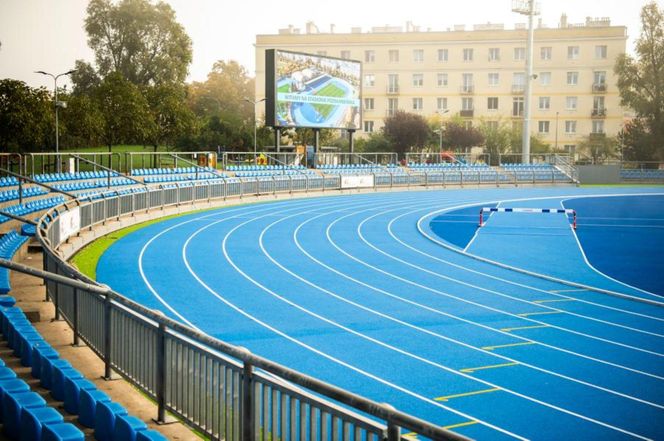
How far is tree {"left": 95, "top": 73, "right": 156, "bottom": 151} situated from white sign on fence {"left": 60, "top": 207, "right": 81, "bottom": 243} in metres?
27.5

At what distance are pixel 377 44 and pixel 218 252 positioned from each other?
209 feet

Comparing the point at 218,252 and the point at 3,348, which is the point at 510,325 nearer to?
the point at 3,348

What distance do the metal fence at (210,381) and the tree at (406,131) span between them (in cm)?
6059

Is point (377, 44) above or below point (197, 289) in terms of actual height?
above

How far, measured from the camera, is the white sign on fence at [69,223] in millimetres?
18547

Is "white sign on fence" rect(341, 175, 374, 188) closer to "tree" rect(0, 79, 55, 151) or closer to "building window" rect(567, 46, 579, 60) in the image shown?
"tree" rect(0, 79, 55, 151)

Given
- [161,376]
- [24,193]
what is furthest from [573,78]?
[161,376]

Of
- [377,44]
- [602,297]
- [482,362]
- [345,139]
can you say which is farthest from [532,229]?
[377,44]

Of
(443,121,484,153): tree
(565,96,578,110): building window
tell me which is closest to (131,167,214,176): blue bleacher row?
(443,121,484,153): tree

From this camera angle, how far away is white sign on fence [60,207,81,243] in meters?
18.5

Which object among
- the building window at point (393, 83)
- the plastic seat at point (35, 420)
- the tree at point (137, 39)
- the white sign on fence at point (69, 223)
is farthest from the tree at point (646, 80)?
the plastic seat at point (35, 420)

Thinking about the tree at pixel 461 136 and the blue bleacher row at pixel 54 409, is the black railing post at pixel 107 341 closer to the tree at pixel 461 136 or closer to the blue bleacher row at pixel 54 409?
the blue bleacher row at pixel 54 409

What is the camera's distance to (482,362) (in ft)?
35.7

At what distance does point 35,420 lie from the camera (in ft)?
16.5
